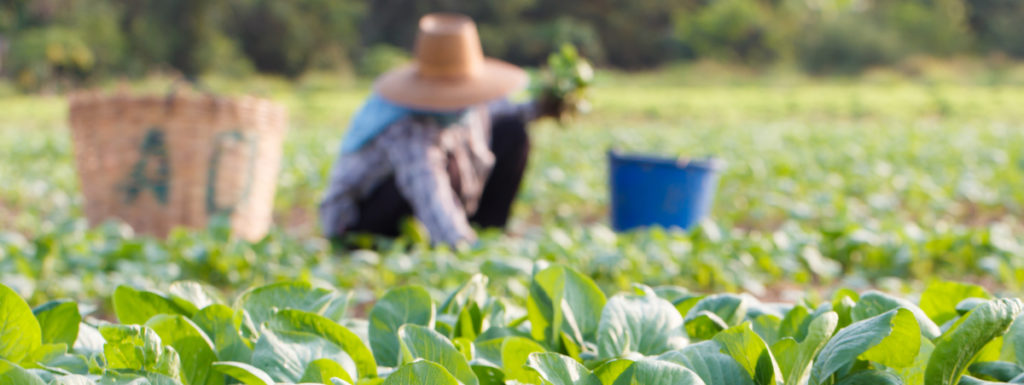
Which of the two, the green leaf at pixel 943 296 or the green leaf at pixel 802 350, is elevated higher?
the green leaf at pixel 802 350

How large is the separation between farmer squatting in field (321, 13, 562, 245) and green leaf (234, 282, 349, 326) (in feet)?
6.73

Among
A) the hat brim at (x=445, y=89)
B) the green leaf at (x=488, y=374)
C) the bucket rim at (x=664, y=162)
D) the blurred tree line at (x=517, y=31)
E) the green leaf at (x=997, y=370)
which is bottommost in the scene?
the blurred tree line at (x=517, y=31)

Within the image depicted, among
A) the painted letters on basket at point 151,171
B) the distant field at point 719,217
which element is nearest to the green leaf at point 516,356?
the distant field at point 719,217

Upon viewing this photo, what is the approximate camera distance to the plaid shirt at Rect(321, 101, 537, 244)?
10.0 ft

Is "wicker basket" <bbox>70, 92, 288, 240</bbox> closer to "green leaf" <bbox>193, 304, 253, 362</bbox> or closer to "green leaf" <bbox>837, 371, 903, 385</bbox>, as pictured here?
"green leaf" <bbox>193, 304, 253, 362</bbox>

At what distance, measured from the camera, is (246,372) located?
736mm

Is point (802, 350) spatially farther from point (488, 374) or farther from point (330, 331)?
point (330, 331)

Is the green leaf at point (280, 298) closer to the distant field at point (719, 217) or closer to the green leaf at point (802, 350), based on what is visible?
the green leaf at point (802, 350)

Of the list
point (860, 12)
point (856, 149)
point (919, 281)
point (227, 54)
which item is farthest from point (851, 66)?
point (919, 281)

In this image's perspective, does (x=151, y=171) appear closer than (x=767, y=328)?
No

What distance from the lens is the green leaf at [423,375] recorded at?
65cm

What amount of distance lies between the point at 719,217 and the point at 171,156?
2.94m

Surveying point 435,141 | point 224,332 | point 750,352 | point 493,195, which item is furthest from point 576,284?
point 493,195

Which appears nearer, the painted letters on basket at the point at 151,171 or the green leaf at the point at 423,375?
the green leaf at the point at 423,375
